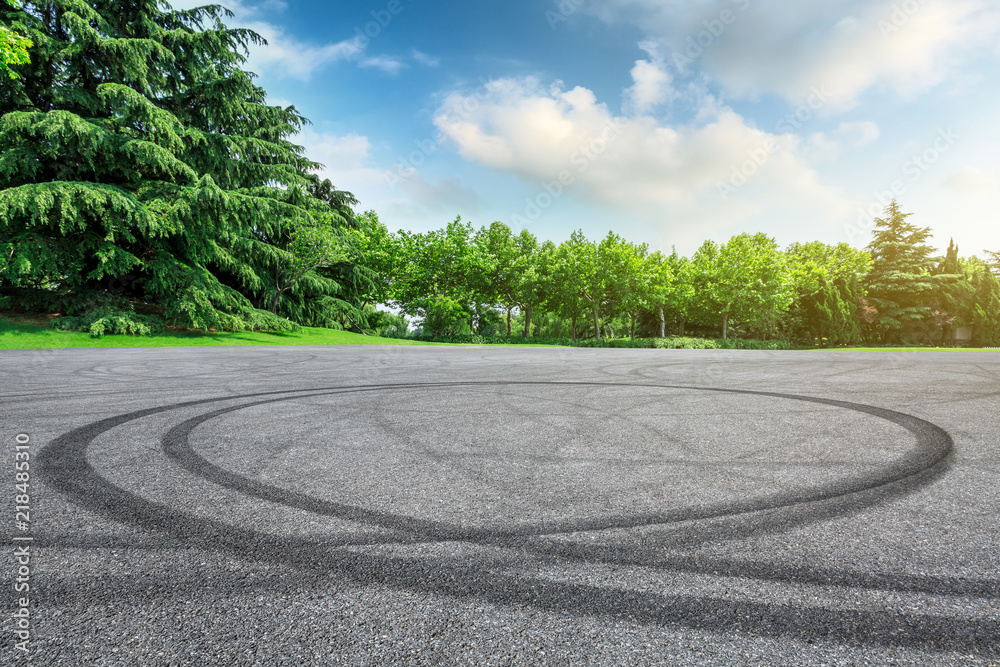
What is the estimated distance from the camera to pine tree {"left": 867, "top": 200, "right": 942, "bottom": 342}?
4169cm

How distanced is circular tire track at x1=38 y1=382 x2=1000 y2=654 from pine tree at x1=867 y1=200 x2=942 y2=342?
163ft

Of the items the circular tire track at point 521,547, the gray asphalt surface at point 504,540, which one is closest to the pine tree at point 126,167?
the gray asphalt surface at point 504,540

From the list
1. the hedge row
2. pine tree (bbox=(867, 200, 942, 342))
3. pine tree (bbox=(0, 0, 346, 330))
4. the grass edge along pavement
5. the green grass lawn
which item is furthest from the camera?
pine tree (bbox=(867, 200, 942, 342))

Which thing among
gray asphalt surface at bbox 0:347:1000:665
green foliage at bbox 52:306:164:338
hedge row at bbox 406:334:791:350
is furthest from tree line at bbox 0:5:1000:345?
gray asphalt surface at bbox 0:347:1000:665

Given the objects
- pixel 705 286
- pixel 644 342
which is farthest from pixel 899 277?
pixel 644 342

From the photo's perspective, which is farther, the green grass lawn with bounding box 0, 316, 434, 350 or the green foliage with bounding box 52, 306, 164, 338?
the green foliage with bounding box 52, 306, 164, 338

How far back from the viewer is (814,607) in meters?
1.69

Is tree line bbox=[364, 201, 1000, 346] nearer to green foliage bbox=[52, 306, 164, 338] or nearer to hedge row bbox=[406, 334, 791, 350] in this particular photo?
hedge row bbox=[406, 334, 791, 350]

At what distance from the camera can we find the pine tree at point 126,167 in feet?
58.9

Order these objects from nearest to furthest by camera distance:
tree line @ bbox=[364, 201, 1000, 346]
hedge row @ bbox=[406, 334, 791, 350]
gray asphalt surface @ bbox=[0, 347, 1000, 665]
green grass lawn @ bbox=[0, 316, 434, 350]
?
gray asphalt surface @ bbox=[0, 347, 1000, 665] → green grass lawn @ bbox=[0, 316, 434, 350] → hedge row @ bbox=[406, 334, 791, 350] → tree line @ bbox=[364, 201, 1000, 346]

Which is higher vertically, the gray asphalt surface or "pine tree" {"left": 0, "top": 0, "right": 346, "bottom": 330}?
"pine tree" {"left": 0, "top": 0, "right": 346, "bottom": 330}

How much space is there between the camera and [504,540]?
7.12 feet

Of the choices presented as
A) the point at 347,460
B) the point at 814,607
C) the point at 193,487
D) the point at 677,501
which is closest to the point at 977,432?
the point at 677,501

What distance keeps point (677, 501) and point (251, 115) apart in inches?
1242
